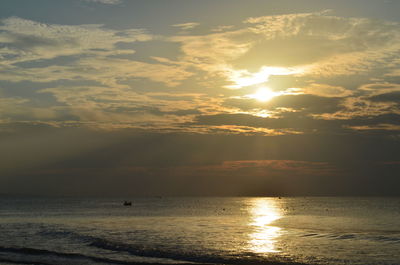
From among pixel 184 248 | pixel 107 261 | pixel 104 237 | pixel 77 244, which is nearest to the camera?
pixel 107 261

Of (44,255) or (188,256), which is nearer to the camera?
(188,256)

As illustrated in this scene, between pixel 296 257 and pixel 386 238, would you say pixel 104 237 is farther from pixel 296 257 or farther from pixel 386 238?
pixel 386 238

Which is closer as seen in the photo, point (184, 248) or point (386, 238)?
point (184, 248)

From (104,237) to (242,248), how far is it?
19633mm

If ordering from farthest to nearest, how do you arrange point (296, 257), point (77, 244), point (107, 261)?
1. point (77, 244)
2. point (296, 257)
3. point (107, 261)

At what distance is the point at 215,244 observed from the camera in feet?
160

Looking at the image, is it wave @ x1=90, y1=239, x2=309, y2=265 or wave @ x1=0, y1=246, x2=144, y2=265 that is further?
wave @ x1=90, y1=239, x2=309, y2=265

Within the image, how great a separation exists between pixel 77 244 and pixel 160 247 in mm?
9844

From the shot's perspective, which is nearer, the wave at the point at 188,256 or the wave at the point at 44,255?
the wave at the point at 44,255

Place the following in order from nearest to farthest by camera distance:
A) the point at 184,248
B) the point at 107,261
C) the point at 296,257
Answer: the point at 107,261, the point at 296,257, the point at 184,248

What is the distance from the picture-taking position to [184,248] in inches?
1794

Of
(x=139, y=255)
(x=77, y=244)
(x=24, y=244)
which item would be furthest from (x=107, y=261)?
(x=24, y=244)

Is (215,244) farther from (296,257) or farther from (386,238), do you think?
(386,238)

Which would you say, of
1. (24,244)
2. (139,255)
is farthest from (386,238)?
(24,244)
